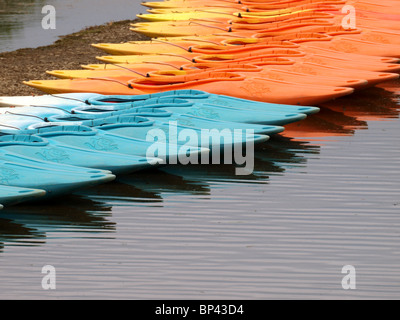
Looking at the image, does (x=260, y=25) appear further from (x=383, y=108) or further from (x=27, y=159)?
(x=27, y=159)

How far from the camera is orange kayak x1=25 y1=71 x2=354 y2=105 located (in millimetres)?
8086

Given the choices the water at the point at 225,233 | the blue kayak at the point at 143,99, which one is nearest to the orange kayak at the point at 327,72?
the blue kayak at the point at 143,99

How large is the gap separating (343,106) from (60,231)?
4015 millimetres


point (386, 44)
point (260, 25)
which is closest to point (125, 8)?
point (260, 25)

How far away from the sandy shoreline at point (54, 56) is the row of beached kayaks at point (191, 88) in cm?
37

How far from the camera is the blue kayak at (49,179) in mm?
5875

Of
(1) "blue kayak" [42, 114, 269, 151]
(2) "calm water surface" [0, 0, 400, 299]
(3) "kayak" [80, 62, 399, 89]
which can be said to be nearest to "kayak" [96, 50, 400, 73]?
(3) "kayak" [80, 62, 399, 89]

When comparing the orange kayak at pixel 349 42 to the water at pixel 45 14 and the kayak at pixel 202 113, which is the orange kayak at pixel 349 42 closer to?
the kayak at pixel 202 113

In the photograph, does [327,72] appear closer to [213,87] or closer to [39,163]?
[213,87]

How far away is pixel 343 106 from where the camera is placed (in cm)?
877

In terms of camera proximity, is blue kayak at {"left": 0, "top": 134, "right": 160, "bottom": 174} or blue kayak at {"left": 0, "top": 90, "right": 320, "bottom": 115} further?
blue kayak at {"left": 0, "top": 90, "right": 320, "bottom": 115}

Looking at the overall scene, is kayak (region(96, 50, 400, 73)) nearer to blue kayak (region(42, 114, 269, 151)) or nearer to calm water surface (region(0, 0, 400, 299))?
calm water surface (region(0, 0, 400, 299))

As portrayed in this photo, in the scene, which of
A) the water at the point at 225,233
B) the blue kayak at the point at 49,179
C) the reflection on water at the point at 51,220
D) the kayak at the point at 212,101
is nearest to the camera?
the water at the point at 225,233

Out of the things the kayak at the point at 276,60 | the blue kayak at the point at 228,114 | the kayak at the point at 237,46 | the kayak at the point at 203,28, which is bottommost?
the blue kayak at the point at 228,114
